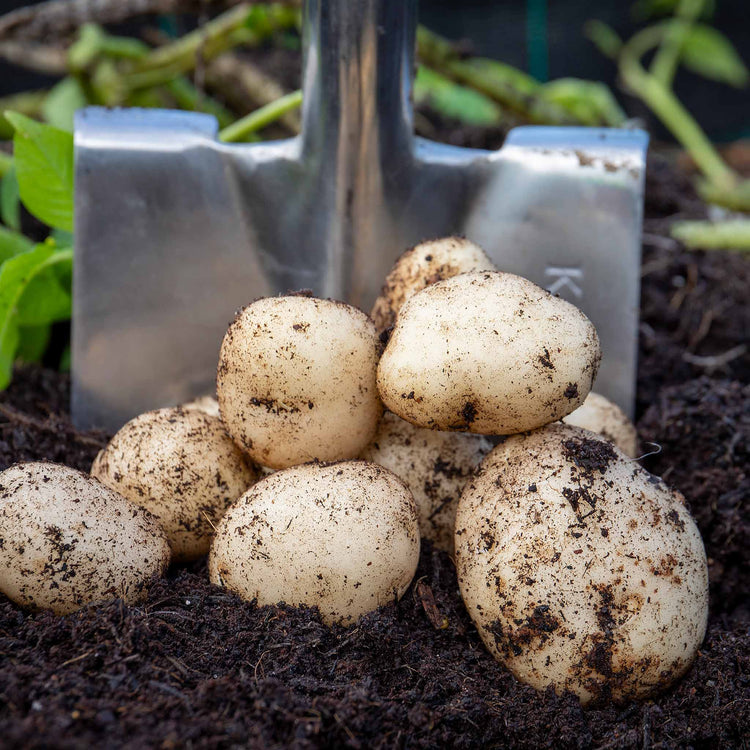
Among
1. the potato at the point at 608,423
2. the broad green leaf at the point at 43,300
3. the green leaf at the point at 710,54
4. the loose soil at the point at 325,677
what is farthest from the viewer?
the green leaf at the point at 710,54

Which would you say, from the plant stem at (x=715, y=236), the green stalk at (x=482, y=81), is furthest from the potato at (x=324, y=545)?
the green stalk at (x=482, y=81)

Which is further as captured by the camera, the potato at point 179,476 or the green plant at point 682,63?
the green plant at point 682,63

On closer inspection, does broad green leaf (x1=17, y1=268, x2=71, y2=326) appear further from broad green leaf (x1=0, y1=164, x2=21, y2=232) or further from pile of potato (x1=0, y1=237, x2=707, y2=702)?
pile of potato (x1=0, y1=237, x2=707, y2=702)

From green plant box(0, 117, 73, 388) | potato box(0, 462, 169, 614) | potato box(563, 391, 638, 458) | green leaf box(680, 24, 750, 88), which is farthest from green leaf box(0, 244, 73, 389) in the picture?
green leaf box(680, 24, 750, 88)

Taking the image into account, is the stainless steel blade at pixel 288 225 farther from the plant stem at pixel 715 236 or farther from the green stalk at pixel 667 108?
the green stalk at pixel 667 108

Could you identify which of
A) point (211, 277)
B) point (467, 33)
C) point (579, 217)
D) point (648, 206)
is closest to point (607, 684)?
point (579, 217)

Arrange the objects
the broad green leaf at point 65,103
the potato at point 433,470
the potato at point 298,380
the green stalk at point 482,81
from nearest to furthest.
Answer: the potato at point 298,380, the potato at point 433,470, the broad green leaf at point 65,103, the green stalk at point 482,81
